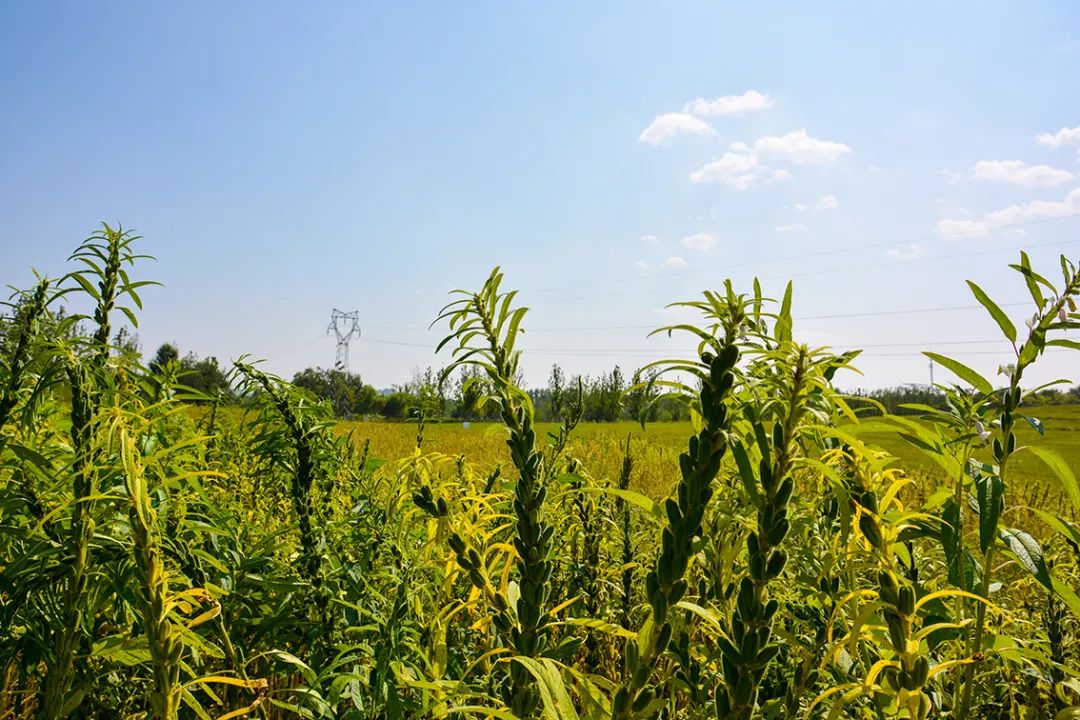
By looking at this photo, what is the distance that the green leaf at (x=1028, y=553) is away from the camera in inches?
34.7

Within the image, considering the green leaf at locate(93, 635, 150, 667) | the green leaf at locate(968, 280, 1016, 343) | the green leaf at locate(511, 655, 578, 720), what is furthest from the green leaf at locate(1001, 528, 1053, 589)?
the green leaf at locate(93, 635, 150, 667)

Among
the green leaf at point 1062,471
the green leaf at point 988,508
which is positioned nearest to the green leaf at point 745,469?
the green leaf at point 988,508

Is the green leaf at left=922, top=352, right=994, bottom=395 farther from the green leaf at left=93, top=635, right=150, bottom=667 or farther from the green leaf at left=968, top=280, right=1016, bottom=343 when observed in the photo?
the green leaf at left=93, top=635, right=150, bottom=667

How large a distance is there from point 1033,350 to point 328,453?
156cm

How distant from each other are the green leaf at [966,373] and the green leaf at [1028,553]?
0.24m

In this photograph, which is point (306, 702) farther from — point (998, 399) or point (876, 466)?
point (998, 399)

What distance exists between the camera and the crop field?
0.61m

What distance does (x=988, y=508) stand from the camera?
91 centimetres

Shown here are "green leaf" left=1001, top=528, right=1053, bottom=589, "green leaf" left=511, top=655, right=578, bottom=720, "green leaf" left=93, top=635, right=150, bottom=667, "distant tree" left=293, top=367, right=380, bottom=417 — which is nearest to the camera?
"green leaf" left=511, top=655, right=578, bottom=720

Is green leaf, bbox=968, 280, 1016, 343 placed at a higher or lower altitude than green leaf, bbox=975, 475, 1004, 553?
higher

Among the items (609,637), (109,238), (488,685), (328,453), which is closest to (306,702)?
(488,685)

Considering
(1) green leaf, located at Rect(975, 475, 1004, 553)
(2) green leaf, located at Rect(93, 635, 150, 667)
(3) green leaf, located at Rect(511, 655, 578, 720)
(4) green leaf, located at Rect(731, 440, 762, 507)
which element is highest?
(4) green leaf, located at Rect(731, 440, 762, 507)

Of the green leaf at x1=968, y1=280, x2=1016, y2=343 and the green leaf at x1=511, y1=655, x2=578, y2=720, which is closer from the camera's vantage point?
the green leaf at x1=511, y1=655, x2=578, y2=720

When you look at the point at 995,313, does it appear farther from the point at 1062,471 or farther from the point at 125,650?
the point at 125,650
